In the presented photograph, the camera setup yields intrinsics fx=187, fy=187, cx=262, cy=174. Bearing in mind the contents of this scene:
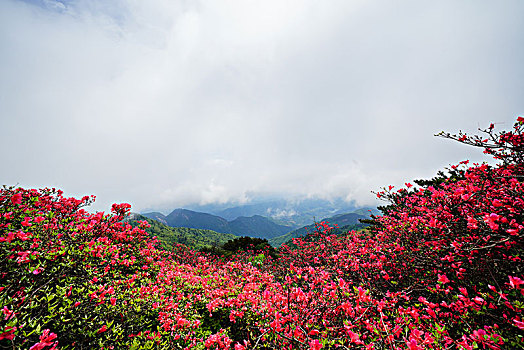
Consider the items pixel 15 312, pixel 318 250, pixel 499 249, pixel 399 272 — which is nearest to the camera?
pixel 15 312

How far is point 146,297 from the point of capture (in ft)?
15.8

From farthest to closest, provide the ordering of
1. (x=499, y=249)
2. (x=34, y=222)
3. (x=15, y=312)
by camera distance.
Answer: (x=34, y=222) → (x=499, y=249) → (x=15, y=312)

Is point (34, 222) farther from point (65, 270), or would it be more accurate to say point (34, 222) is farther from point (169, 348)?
point (169, 348)

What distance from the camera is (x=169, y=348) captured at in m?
3.97

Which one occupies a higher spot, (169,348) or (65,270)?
(65,270)

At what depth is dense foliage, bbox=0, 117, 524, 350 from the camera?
9.60 feet

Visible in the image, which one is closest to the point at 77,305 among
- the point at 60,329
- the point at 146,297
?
the point at 60,329

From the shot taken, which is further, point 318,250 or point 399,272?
point 318,250

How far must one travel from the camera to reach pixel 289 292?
173 inches

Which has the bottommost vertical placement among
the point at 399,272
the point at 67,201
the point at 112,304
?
the point at 399,272

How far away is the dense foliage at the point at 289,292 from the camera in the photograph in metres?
2.93

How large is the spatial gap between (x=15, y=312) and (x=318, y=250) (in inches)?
493

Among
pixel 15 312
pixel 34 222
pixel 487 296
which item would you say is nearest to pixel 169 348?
pixel 15 312

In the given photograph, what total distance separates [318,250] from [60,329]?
39.2 ft
